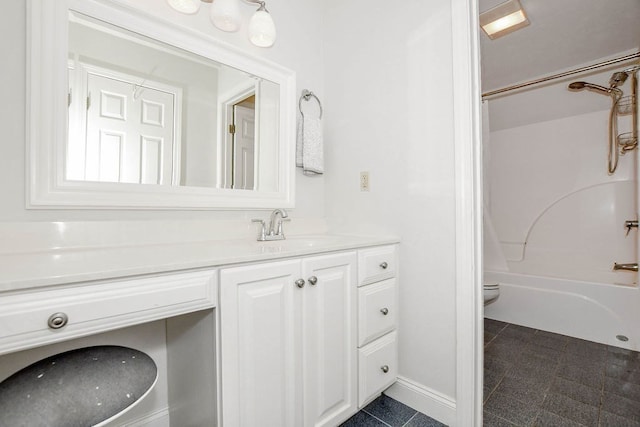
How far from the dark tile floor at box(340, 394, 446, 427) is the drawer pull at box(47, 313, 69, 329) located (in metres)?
1.18

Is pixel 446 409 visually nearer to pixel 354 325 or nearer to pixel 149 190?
pixel 354 325

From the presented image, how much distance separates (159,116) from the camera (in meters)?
1.20

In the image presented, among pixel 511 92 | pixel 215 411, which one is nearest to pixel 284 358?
pixel 215 411

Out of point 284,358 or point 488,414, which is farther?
point 488,414

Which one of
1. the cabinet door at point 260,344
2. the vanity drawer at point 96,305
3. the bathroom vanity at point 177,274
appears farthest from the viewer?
the cabinet door at point 260,344

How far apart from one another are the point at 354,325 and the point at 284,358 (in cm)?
36

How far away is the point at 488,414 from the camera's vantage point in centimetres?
133

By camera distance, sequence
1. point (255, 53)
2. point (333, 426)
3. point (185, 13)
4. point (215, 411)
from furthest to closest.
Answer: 1. point (255, 53)
2. point (185, 13)
3. point (333, 426)
4. point (215, 411)

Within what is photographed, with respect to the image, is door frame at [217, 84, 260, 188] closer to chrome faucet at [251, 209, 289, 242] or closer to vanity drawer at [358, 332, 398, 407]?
chrome faucet at [251, 209, 289, 242]

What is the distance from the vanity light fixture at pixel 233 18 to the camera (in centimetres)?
123

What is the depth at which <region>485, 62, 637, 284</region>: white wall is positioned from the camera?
2.49 meters

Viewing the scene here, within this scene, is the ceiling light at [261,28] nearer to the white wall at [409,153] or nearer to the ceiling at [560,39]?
the white wall at [409,153]

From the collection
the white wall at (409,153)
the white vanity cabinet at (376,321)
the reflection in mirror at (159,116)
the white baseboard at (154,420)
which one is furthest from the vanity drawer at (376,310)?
the white baseboard at (154,420)

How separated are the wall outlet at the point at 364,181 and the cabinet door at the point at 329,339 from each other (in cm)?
53
